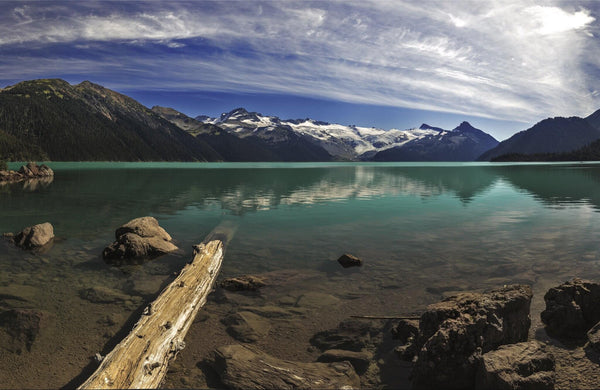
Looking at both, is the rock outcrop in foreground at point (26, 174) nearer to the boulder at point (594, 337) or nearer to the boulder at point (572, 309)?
the boulder at point (572, 309)

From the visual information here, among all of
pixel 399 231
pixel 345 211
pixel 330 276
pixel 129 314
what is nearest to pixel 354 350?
pixel 330 276

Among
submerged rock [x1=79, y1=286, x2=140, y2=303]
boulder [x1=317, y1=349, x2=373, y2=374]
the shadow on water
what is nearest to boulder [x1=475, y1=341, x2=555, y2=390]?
boulder [x1=317, y1=349, x2=373, y2=374]

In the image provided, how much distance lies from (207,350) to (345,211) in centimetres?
2844

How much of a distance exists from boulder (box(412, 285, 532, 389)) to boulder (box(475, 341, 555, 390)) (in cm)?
39

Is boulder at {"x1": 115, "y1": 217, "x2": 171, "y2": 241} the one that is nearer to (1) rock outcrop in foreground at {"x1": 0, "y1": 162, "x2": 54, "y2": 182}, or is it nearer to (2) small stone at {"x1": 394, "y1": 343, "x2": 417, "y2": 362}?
(2) small stone at {"x1": 394, "y1": 343, "x2": 417, "y2": 362}

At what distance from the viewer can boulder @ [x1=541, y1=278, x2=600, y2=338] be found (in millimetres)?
10516

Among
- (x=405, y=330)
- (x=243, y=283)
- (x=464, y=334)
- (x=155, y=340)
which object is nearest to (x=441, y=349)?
(x=464, y=334)

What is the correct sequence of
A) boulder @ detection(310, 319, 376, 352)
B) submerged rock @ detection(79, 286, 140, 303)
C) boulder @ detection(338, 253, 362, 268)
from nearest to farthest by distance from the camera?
boulder @ detection(310, 319, 376, 352)
submerged rock @ detection(79, 286, 140, 303)
boulder @ detection(338, 253, 362, 268)

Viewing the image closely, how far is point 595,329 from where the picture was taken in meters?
9.98

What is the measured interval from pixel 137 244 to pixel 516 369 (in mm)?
18319

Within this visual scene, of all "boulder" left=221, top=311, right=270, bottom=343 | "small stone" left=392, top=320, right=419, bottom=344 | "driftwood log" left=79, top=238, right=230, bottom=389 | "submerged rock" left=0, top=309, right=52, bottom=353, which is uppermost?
"small stone" left=392, top=320, right=419, bottom=344

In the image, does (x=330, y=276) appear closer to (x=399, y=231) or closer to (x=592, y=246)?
(x=399, y=231)

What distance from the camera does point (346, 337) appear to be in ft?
35.4

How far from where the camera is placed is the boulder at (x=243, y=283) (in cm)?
1481
